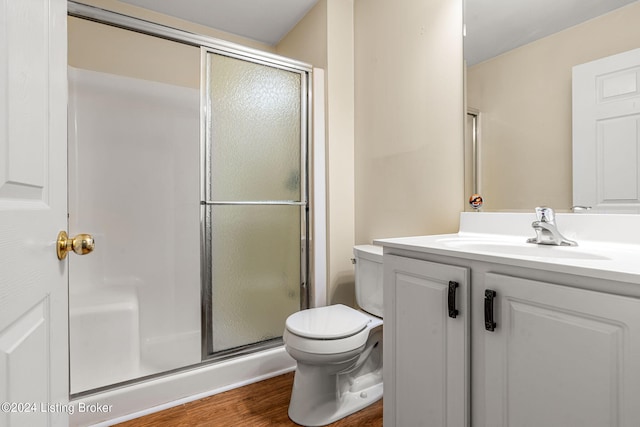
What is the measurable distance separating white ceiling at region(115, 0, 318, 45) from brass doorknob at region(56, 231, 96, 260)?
2.13m

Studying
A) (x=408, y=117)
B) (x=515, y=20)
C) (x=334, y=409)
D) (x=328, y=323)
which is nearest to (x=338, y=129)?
(x=408, y=117)

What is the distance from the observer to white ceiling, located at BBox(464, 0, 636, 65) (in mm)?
1194

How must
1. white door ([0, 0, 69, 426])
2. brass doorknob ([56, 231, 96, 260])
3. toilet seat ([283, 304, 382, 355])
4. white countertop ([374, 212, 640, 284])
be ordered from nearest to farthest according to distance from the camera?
white door ([0, 0, 69, 426])
brass doorknob ([56, 231, 96, 260])
white countertop ([374, 212, 640, 284])
toilet seat ([283, 304, 382, 355])

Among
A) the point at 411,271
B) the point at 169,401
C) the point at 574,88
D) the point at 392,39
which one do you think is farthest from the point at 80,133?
the point at 574,88

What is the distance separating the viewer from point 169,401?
5.40 feet

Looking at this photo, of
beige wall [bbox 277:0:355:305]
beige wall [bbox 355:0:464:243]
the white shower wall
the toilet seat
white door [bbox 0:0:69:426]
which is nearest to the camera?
white door [bbox 0:0:69:426]

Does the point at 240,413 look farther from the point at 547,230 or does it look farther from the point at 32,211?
the point at 547,230

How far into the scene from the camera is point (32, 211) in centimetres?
51

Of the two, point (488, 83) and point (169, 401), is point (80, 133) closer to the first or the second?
point (169, 401)

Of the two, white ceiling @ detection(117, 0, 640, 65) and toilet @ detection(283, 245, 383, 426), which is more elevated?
white ceiling @ detection(117, 0, 640, 65)

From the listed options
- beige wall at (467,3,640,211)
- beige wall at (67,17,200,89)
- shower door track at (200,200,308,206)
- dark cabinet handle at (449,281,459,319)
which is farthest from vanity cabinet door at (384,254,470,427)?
beige wall at (67,17,200,89)

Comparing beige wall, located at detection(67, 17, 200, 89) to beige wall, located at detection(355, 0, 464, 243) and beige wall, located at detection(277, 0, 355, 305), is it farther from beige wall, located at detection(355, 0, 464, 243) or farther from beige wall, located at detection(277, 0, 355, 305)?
beige wall, located at detection(355, 0, 464, 243)

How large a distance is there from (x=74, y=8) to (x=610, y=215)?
2293 millimetres

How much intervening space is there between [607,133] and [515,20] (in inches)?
24.6
